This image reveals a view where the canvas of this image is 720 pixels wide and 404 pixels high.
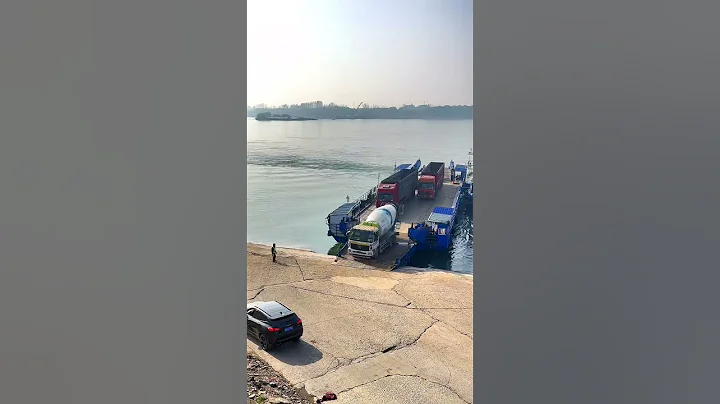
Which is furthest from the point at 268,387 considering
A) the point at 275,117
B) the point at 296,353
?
the point at 275,117

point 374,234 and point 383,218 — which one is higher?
point 383,218

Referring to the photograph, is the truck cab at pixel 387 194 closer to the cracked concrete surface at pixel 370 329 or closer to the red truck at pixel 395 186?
the red truck at pixel 395 186

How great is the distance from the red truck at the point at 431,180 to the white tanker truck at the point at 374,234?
29cm

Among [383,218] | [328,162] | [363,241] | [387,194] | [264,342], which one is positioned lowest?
[264,342]

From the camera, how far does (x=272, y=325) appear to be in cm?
300

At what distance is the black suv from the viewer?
3004mm

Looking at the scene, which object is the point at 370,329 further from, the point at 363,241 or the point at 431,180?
the point at 431,180
